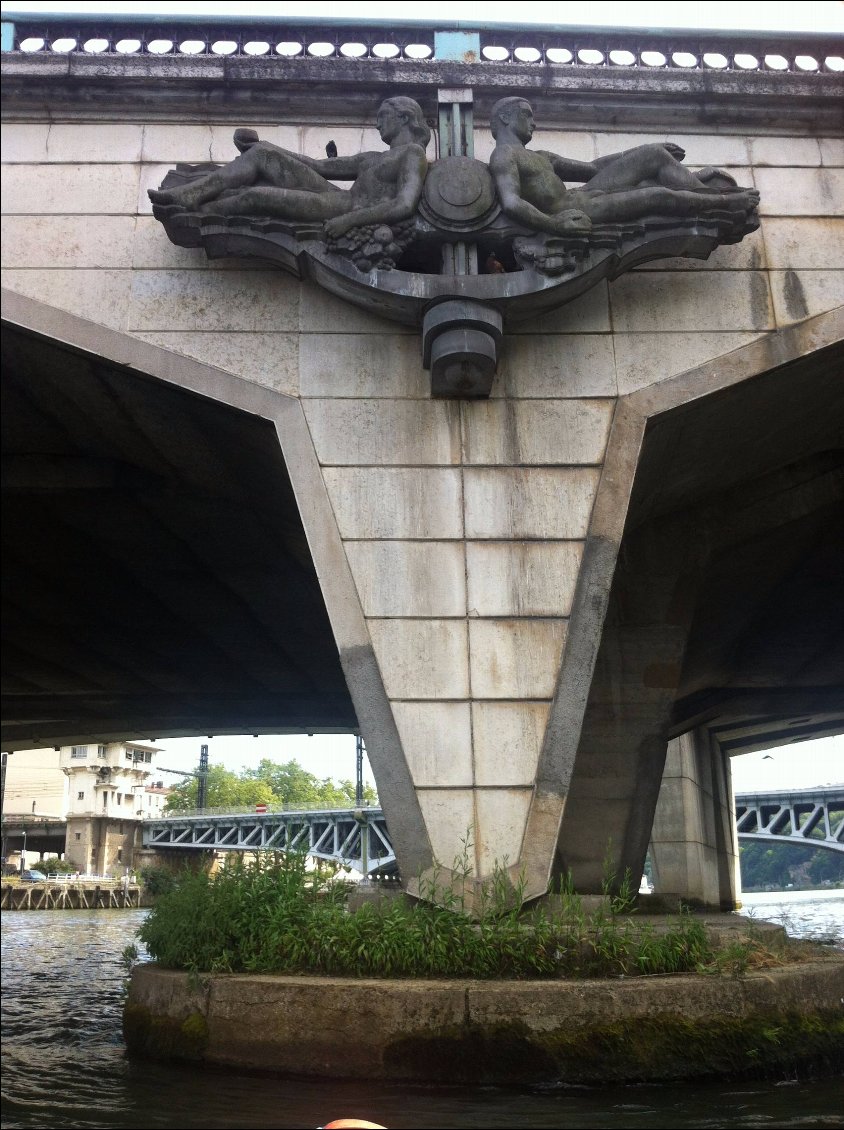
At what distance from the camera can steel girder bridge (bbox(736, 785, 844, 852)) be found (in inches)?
2239

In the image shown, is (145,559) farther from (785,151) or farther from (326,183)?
(785,151)

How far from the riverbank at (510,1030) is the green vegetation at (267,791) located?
282 ft

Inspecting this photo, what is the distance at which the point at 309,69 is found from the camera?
10320 millimetres

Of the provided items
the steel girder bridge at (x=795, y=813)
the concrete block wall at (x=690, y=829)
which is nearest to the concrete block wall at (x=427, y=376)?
the concrete block wall at (x=690, y=829)

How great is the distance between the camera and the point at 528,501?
922 centimetres

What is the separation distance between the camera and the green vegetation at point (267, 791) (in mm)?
97000

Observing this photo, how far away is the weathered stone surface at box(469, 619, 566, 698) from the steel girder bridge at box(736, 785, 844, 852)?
171ft

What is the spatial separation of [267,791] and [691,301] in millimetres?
98662

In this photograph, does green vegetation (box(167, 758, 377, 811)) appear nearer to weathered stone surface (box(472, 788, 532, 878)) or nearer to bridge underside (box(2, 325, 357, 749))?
bridge underside (box(2, 325, 357, 749))

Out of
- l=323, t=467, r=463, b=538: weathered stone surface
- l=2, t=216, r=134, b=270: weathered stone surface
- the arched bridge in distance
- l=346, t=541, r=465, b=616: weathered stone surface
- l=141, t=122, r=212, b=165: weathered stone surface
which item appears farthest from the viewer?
the arched bridge in distance

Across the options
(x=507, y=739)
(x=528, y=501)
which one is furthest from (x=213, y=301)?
(x=507, y=739)

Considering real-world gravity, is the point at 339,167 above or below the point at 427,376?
above

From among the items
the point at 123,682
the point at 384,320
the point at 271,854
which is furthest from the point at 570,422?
the point at 123,682

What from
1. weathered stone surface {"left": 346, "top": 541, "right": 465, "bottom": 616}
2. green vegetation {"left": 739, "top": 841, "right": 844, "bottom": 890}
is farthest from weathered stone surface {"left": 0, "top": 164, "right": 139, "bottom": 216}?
green vegetation {"left": 739, "top": 841, "right": 844, "bottom": 890}
